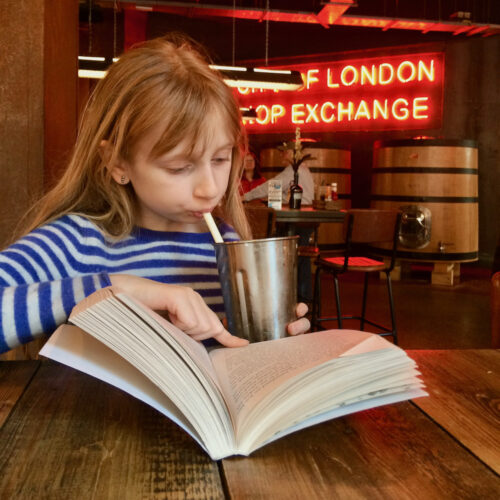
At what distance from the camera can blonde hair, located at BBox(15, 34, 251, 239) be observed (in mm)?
966

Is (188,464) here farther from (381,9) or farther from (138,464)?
(381,9)

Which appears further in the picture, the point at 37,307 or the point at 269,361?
the point at 37,307

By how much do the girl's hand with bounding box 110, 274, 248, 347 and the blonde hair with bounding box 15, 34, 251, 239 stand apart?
30cm

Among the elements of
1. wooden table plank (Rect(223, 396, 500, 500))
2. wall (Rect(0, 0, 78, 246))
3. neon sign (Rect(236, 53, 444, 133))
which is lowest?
wooden table plank (Rect(223, 396, 500, 500))

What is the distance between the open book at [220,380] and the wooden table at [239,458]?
1.1 inches

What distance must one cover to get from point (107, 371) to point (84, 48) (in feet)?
24.7

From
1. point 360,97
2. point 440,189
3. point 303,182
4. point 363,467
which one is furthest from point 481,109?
point 363,467

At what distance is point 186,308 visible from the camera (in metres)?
0.69

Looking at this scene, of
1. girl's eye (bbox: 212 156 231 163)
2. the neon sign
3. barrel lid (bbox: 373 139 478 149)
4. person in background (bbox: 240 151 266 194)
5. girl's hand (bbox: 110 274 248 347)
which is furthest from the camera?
the neon sign

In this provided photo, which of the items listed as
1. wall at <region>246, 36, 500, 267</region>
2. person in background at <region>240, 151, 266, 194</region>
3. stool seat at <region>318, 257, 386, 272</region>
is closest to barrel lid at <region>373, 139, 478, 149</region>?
wall at <region>246, 36, 500, 267</region>

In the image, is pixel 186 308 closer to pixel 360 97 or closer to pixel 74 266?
pixel 74 266

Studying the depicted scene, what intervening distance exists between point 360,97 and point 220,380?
674 centimetres

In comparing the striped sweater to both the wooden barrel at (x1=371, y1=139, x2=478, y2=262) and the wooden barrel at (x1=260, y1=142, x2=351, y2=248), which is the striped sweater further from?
the wooden barrel at (x1=260, y1=142, x2=351, y2=248)

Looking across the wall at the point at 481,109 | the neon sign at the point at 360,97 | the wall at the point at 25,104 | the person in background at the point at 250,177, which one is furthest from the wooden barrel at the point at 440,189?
the wall at the point at 25,104
